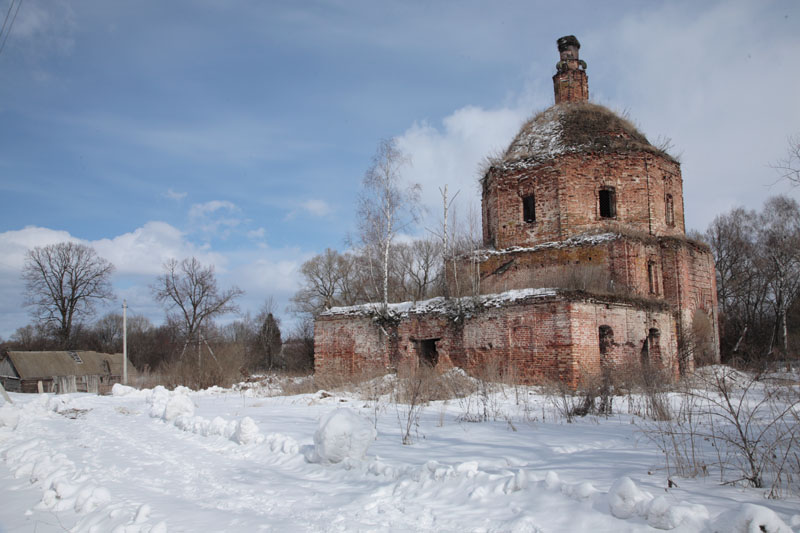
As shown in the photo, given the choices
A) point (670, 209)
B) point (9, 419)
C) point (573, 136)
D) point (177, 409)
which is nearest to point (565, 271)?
point (573, 136)

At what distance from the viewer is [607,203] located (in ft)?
67.7

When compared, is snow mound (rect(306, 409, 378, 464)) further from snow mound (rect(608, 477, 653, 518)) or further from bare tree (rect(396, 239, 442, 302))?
bare tree (rect(396, 239, 442, 302))

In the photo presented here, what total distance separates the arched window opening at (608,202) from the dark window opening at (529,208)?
237 centimetres

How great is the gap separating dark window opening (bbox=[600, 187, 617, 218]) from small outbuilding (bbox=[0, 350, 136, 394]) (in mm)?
27587

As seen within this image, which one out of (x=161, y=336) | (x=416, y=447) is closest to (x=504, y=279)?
(x=416, y=447)

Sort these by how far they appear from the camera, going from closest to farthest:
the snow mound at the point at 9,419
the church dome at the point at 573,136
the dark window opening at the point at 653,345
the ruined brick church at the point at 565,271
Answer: the snow mound at the point at 9,419 < the ruined brick church at the point at 565,271 < the dark window opening at the point at 653,345 < the church dome at the point at 573,136

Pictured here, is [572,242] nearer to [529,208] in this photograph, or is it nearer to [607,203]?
[529,208]

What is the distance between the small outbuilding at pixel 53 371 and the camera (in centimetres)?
3244

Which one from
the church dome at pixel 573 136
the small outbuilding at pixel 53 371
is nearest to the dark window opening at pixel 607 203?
the church dome at pixel 573 136

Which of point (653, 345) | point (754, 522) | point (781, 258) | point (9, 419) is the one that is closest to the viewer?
point (754, 522)

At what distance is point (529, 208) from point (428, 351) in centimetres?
674

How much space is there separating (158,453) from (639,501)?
646 centimetres

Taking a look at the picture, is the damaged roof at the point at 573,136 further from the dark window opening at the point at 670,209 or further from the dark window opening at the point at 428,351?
the dark window opening at the point at 428,351

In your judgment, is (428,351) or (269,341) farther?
(269,341)
